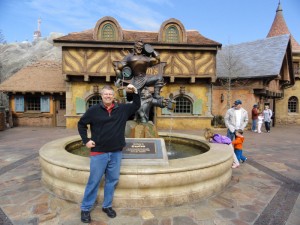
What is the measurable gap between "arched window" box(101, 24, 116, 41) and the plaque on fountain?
1101 cm

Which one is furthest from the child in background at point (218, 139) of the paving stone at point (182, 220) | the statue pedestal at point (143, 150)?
the paving stone at point (182, 220)

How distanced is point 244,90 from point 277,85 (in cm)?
478

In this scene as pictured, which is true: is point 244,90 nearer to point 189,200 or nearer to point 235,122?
point 235,122

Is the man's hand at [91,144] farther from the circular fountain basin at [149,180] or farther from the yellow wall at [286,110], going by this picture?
the yellow wall at [286,110]

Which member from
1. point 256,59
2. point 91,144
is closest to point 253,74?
point 256,59

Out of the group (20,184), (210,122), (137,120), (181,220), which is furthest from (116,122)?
(210,122)

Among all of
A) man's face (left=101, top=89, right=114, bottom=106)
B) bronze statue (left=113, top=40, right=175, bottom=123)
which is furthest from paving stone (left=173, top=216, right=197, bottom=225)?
bronze statue (left=113, top=40, right=175, bottom=123)

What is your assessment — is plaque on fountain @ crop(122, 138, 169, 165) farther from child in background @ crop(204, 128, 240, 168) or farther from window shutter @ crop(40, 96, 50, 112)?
window shutter @ crop(40, 96, 50, 112)

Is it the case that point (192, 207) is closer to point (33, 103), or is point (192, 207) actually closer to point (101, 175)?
point (101, 175)

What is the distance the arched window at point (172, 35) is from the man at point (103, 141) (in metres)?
12.2

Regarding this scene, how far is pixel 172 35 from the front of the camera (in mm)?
14156

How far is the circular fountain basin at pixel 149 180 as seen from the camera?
10.4 ft

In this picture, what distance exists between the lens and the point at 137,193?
322 centimetres

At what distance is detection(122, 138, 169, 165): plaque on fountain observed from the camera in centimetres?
342
